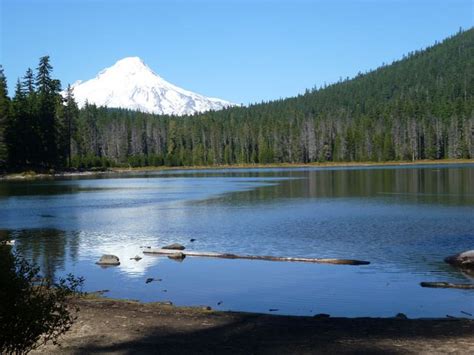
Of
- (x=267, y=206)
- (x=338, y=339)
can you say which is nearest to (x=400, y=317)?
(x=338, y=339)

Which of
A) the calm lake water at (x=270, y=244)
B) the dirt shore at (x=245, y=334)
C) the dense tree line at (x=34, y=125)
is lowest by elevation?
the calm lake water at (x=270, y=244)

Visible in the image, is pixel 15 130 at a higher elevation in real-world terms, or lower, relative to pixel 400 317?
higher

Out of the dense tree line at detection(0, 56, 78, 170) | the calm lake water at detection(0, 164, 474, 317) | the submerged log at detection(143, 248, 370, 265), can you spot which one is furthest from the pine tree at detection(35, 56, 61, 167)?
the submerged log at detection(143, 248, 370, 265)

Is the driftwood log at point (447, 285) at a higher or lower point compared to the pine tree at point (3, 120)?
lower

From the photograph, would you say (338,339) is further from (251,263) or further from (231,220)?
(231,220)

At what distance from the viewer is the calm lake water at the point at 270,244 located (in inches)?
910

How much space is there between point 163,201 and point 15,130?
63.8m

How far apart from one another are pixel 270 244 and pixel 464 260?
12.9 meters

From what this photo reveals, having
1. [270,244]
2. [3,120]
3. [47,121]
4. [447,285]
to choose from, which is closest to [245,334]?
[447,285]

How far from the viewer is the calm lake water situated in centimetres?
2311

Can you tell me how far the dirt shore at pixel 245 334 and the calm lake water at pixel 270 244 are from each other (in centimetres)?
289

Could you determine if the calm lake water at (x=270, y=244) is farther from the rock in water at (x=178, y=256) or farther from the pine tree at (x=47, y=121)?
the pine tree at (x=47, y=121)

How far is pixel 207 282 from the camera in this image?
26.7 m

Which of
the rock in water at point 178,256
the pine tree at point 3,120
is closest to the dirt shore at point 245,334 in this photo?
the rock in water at point 178,256
